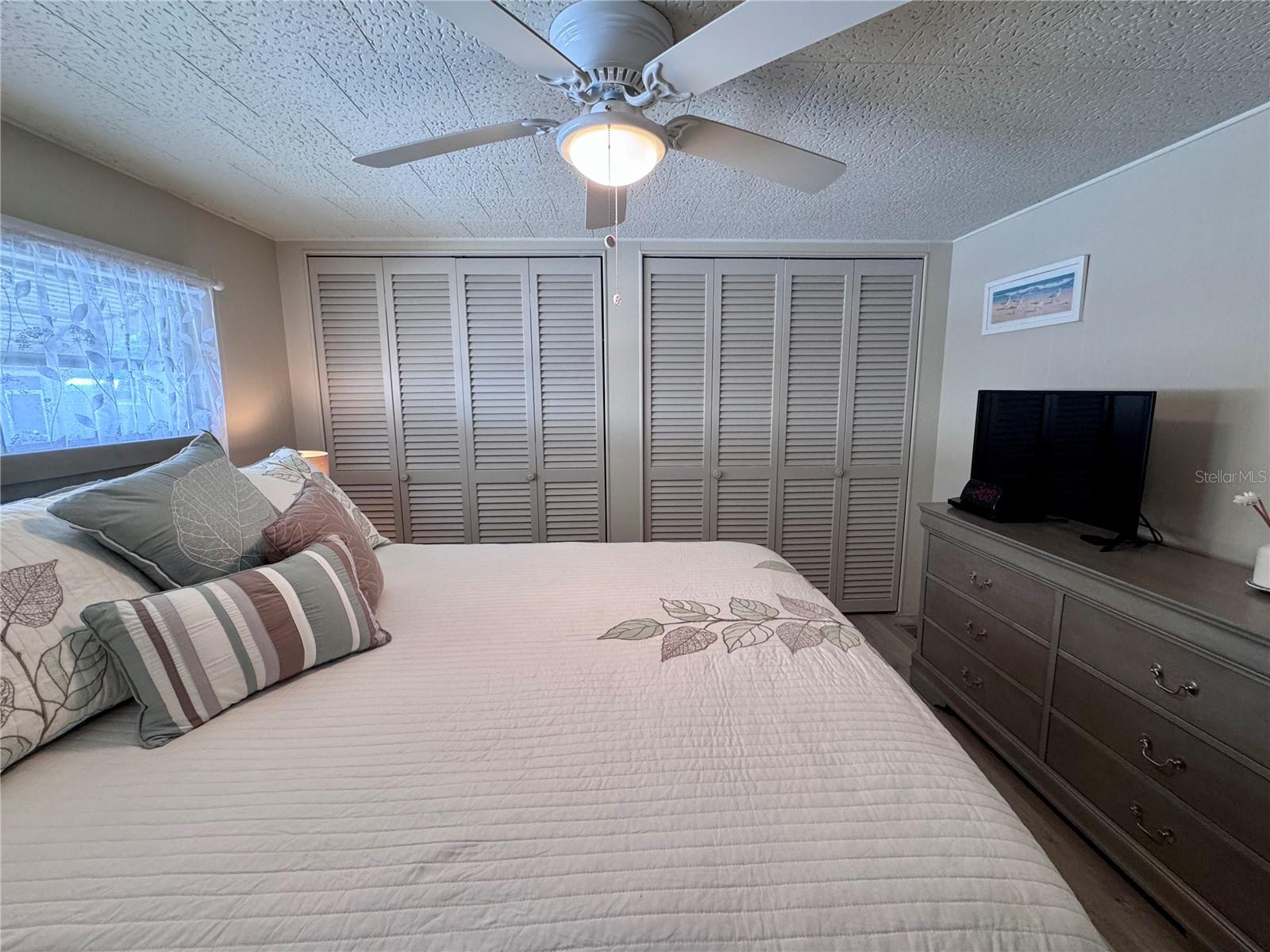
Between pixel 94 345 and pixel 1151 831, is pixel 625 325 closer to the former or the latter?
pixel 94 345

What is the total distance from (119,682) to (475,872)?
857mm

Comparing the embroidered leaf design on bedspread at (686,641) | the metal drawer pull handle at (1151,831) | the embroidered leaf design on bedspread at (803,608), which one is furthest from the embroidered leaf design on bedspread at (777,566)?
the metal drawer pull handle at (1151,831)

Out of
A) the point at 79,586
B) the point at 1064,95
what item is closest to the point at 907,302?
the point at 1064,95

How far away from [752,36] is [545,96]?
0.75 m

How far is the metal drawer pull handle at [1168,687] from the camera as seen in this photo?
1.18 metres

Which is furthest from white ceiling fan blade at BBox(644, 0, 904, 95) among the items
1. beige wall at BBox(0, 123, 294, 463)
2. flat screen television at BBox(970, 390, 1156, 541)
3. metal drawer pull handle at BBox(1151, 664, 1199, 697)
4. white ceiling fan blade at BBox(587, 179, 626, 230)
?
beige wall at BBox(0, 123, 294, 463)

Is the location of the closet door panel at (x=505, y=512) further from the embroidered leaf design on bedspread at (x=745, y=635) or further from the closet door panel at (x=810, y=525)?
the embroidered leaf design on bedspread at (x=745, y=635)

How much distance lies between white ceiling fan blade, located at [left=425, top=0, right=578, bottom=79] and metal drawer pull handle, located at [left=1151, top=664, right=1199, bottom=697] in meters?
2.05

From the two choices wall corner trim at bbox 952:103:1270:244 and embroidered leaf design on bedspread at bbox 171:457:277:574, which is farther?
wall corner trim at bbox 952:103:1270:244

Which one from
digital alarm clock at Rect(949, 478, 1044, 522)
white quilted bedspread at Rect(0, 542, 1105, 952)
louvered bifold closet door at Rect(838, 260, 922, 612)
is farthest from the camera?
louvered bifold closet door at Rect(838, 260, 922, 612)

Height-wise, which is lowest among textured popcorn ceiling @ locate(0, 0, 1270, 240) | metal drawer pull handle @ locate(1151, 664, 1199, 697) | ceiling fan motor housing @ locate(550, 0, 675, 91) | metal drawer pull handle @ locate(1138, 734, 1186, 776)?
metal drawer pull handle @ locate(1138, 734, 1186, 776)

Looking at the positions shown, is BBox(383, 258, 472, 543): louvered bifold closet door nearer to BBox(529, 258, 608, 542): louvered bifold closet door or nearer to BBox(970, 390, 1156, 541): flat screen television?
BBox(529, 258, 608, 542): louvered bifold closet door

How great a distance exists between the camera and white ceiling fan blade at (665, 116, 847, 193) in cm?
116

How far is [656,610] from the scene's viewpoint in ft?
4.55
